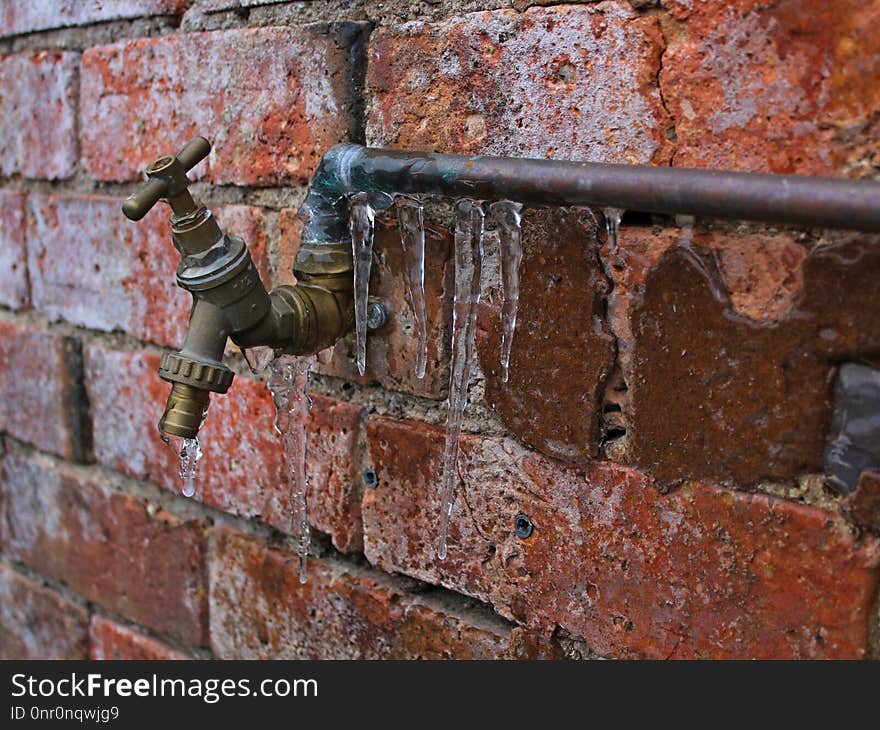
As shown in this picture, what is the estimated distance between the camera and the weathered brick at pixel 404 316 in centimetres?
123

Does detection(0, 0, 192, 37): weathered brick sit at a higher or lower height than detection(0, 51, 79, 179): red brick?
higher

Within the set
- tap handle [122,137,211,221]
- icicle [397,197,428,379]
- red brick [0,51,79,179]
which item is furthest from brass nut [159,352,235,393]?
red brick [0,51,79,179]

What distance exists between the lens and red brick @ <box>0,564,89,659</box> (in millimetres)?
2039

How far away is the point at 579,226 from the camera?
108 cm

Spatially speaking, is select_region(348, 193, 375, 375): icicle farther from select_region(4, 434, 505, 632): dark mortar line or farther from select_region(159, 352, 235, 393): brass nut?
select_region(4, 434, 505, 632): dark mortar line

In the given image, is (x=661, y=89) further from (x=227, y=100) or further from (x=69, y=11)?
(x=69, y=11)

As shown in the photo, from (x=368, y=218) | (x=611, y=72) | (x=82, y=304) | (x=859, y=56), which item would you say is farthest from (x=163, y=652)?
(x=859, y=56)

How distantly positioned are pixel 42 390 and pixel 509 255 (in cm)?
122

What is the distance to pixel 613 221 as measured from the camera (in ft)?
3.37

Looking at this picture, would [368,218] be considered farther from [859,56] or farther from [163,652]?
[163,652]

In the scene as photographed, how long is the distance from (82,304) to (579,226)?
43.4 inches

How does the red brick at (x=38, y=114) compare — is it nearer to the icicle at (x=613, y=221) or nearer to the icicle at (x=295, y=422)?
the icicle at (x=295, y=422)

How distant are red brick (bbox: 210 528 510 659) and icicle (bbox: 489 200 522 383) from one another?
0.41 m

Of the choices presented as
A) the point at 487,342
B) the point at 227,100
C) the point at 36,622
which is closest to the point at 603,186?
the point at 487,342
